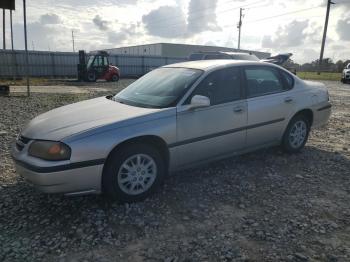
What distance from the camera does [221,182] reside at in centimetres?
443

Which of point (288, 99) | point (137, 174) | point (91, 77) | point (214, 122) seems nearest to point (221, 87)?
point (214, 122)

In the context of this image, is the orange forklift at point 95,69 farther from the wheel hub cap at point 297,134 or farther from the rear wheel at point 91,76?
the wheel hub cap at point 297,134

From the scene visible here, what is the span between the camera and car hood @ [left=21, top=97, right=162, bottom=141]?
3.51 m

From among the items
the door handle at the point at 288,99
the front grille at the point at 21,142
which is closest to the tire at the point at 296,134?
the door handle at the point at 288,99

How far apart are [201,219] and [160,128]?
1.11 meters

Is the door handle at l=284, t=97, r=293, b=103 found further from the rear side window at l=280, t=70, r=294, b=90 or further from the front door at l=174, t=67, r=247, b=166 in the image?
the front door at l=174, t=67, r=247, b=166

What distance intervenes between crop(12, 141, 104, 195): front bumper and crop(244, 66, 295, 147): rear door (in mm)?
2331

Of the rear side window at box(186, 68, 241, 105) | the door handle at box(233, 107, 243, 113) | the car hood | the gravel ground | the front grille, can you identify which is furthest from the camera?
the door handle at box(233, 107, 243, 113)

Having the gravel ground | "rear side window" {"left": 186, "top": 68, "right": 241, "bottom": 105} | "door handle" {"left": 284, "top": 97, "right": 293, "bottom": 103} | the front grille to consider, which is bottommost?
the gravel ground

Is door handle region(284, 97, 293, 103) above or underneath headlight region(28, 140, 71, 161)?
above

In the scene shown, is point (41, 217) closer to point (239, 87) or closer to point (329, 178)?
point (239, 87)

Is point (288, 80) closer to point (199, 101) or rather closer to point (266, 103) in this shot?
point (266, 103)

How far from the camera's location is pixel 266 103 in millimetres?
4906

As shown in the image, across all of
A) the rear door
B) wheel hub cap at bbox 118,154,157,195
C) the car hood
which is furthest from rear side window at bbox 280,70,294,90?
wheel hub cap at bbox 118,154,157,195
